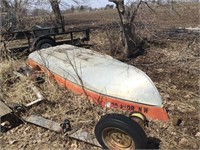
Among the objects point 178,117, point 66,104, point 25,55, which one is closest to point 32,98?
point 66,104

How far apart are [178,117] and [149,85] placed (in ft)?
2.19

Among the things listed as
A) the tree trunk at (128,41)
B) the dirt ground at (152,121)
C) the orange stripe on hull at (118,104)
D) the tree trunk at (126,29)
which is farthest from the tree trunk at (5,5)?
the orange stripe on hull at (118,104)

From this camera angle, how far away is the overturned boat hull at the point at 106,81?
15.6 feet

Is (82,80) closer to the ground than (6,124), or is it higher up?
higher up

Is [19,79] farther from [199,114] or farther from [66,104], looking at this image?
[199,114]

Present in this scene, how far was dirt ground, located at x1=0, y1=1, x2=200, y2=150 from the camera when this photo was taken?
14.4 feet

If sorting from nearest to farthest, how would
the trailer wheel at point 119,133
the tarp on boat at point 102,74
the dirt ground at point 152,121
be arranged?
the trailer wheel at point 119,133
the dirt ground at point 152,121
the tarp on boat at point 102,74

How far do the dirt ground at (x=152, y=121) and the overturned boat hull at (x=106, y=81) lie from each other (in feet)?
0.55

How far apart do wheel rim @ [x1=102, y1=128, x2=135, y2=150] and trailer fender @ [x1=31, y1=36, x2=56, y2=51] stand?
5.73 metres

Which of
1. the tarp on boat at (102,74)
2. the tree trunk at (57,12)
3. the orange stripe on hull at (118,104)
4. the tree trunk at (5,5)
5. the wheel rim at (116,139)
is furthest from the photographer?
the tree trunk at (57,12)

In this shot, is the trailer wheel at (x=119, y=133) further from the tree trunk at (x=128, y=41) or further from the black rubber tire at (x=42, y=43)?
the black rubber tire at (x=42, y=43)

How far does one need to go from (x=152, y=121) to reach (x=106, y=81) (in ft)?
3.49

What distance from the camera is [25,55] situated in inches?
369

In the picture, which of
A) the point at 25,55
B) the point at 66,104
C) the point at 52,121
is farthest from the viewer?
the point at 25,55
